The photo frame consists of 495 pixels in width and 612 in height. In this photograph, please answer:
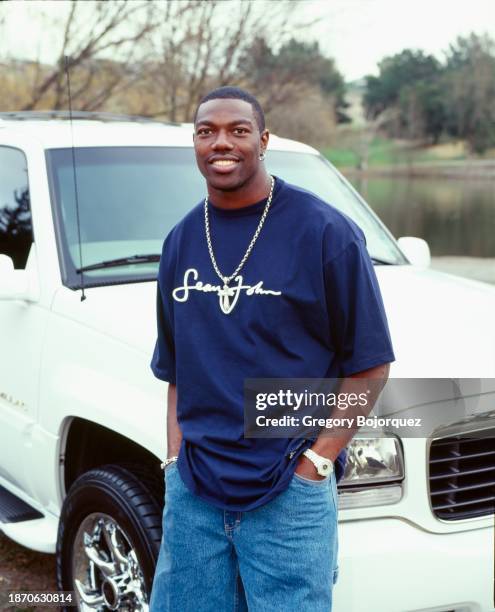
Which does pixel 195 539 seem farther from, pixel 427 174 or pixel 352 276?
pixel 427 174

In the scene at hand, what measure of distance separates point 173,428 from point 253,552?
1.39 feet

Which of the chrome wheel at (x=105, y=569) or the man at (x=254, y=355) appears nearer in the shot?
the man at (x=254, y=355)

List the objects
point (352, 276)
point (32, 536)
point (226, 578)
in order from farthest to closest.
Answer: point (32, 536)
point (226, 578)
point (352, 276)

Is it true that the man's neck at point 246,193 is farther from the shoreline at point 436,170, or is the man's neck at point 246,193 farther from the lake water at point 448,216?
the shoreline at point 436,170

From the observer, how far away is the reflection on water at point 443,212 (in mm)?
23117

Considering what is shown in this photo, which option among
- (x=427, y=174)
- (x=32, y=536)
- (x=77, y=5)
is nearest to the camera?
(x=32, y=536)

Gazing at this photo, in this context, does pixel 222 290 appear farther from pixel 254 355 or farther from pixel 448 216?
pixel 448 216

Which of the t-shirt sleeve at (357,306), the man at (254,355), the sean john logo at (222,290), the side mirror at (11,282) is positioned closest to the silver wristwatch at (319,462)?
the man at (254,355)

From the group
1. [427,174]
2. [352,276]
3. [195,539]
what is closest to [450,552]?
[195,539]

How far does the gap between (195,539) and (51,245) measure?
5.81ft

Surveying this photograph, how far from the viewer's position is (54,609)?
362 cm

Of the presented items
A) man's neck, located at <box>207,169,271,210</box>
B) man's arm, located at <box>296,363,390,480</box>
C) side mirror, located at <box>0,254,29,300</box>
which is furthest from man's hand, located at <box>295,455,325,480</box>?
side mirror, located at <box>0,254,29,300</box>

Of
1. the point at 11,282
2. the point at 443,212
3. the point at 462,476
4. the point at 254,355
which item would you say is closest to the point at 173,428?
the point at 254,355

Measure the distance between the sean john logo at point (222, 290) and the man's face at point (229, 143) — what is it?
0.77 feet
